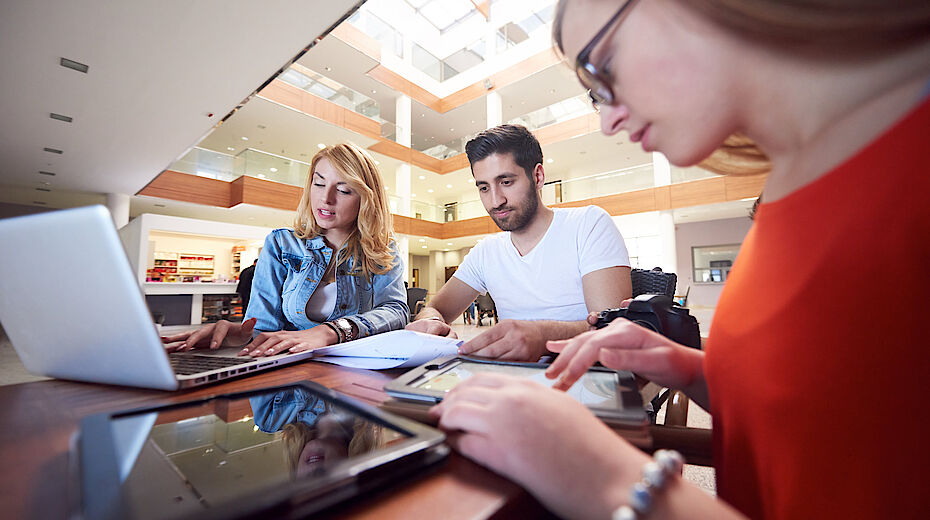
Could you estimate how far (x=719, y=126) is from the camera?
1.40 feet

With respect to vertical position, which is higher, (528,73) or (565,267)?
(528,73)

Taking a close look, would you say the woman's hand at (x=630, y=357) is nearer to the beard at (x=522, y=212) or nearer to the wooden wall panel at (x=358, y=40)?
the beard at (x=522, y=212)

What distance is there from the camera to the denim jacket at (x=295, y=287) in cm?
143

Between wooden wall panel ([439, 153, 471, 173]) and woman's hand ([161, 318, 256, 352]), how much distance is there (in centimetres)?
1235

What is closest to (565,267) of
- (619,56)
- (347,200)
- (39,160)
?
(347,200)

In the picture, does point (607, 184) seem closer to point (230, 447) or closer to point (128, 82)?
point (128, 82)

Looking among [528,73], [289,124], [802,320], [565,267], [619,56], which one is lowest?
[802,320]

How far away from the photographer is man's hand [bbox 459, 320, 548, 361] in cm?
78

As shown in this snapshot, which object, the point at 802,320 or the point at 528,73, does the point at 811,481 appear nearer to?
the point at 802,320

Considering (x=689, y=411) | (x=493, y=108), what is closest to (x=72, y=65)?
(x=689, y=411)

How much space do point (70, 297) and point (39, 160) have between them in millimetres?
8678

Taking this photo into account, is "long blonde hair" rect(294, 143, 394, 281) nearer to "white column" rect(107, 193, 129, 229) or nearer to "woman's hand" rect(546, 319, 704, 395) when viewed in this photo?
"woman's hand" rect(546, 319, 704, 395)

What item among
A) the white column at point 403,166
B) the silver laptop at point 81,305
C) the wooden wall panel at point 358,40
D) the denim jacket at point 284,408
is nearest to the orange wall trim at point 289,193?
the white column at point 403,166

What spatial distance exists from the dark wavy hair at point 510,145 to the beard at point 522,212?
0.30ft
